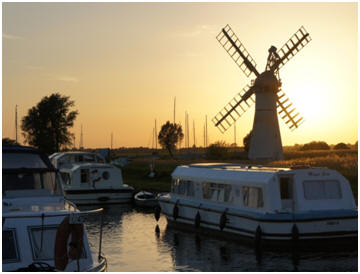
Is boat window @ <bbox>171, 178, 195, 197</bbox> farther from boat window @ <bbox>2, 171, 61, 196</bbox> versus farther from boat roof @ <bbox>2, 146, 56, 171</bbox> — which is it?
boat window @ <bbox>2, 171, 61, 196</bbox>

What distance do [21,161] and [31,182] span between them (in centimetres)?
107

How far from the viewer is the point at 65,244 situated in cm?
1870

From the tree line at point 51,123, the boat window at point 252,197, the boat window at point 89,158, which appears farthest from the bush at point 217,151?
the boat window at point 252,197

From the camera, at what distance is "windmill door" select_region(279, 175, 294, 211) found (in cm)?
3030

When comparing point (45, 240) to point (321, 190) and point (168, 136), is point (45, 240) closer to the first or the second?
point (321, 190)

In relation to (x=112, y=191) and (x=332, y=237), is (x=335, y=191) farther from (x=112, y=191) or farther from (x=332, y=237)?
(x=112, y=191)

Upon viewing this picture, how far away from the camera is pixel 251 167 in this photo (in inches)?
1388

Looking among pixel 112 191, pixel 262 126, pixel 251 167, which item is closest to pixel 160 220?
pixel 251 167

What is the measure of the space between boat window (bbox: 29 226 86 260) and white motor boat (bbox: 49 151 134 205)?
33291mm

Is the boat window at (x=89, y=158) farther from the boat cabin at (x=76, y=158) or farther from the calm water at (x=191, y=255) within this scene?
the calm water at (x=191, y=255)

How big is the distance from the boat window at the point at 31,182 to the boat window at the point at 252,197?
1072cm

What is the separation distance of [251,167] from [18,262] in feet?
62.1

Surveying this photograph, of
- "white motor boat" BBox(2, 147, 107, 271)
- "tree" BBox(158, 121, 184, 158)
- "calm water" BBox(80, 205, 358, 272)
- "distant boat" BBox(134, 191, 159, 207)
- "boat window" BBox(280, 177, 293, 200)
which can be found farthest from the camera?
"tree" BBox(158, 121, 184, 158)

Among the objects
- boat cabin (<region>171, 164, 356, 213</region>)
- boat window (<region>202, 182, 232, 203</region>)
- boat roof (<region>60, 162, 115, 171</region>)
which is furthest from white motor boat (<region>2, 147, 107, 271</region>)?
boat roof (<region>60, 162, 115, 171</region>)
